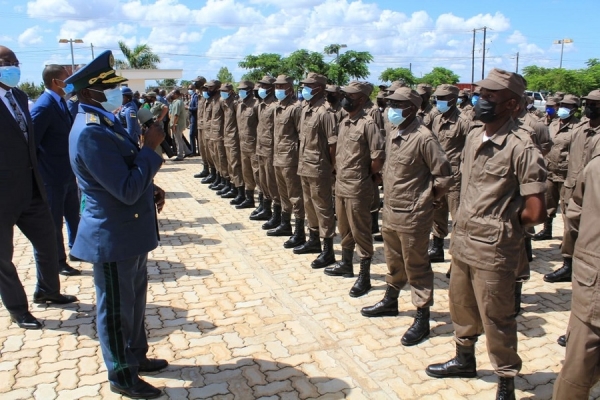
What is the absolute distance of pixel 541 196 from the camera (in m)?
2.76

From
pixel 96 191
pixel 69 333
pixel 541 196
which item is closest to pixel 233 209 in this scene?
pixel 69 333

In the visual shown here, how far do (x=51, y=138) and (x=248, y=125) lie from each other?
11.6ft

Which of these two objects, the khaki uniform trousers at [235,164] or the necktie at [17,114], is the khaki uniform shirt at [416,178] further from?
the khaki uniform trousers at [235,164]

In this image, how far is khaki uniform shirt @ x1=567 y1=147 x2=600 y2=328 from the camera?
2240mm

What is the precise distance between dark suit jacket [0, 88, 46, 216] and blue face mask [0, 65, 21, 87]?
160mm

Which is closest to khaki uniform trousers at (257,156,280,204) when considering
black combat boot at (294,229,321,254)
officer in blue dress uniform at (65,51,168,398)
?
black combat boot at (294,229,321,254)

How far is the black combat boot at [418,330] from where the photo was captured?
3.92 metres

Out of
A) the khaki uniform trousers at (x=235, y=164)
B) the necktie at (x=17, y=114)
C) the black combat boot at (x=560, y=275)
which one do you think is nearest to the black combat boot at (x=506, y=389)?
the black combat boot at (x=560, y=275)

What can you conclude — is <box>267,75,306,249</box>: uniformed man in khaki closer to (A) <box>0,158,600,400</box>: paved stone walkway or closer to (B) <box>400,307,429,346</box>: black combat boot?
(A) <box>0,158,600,400</box>: paved stone walkway

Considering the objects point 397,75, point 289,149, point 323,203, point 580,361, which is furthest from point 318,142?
point 397,75

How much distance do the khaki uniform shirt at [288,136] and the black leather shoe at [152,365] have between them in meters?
3.43

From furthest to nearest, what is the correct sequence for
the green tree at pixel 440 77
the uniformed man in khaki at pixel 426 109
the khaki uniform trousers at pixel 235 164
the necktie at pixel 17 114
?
the green tree at pixel 440 77 → the khaki uniform trousers at pixel 235 164 → the uniformed man in khaki at pixel 426 109 → the necktie at pixel 17 114

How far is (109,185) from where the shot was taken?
2.76 m

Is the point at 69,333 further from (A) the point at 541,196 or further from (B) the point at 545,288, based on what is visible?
(B) the point at 545,288
